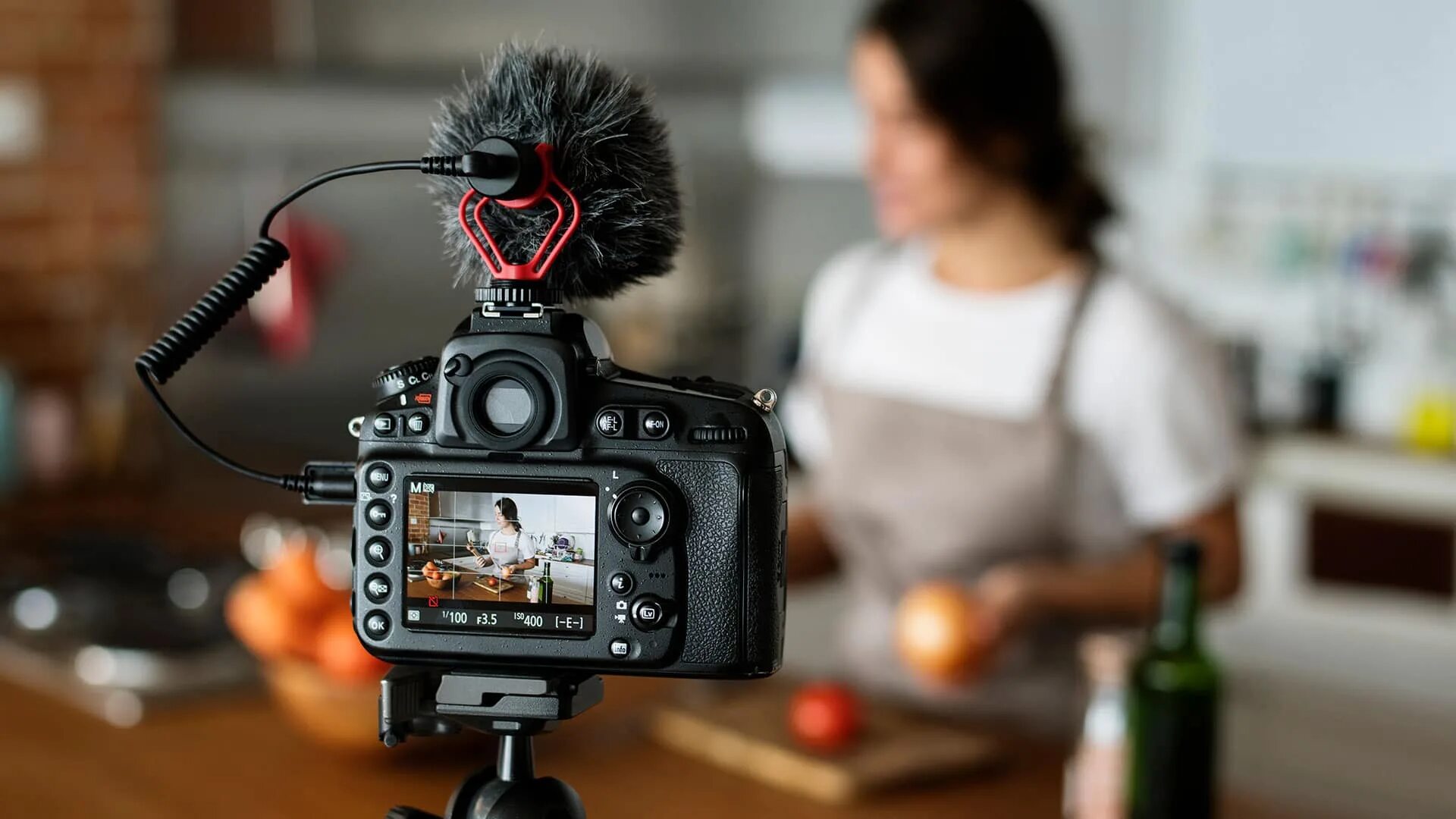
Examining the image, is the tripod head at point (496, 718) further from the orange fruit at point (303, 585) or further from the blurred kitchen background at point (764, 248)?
the blurred kitchen background at point (764, 248)

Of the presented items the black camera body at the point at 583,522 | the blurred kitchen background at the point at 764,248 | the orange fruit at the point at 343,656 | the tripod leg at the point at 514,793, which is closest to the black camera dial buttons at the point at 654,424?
the black camera body at the point at 583,522

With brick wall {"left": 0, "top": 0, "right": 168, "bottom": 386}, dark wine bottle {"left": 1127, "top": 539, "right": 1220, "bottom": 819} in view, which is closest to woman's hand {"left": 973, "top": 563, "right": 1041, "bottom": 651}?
dark wine bottle {"left": 1127, "top": 539, "right": 1220, "bottom": 819}

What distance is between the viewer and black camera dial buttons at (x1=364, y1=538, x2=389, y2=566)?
47 cm

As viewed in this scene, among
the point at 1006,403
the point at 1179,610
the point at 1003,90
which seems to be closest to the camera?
the point at 1179,610

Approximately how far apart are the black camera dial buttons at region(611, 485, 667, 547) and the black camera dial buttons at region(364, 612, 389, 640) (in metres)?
0.08

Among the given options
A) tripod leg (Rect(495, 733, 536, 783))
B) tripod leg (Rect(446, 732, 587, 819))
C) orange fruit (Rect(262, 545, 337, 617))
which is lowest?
orange fruit (Rect(262, 545, 337, 617))

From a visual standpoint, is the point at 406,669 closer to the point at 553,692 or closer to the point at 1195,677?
the point at 553,692

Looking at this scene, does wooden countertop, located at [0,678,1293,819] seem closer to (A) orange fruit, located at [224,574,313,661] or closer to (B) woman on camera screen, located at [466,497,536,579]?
(A) orange fruit, located at [224,574,313,661]

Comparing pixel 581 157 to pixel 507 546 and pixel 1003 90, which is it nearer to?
pixel 507 546

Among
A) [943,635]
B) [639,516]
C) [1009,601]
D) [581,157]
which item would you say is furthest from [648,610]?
[1009,601]

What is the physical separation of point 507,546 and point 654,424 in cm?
6

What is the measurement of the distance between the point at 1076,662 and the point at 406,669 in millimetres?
1376

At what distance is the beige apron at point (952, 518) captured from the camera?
172 cm

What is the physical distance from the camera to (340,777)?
1234mm
